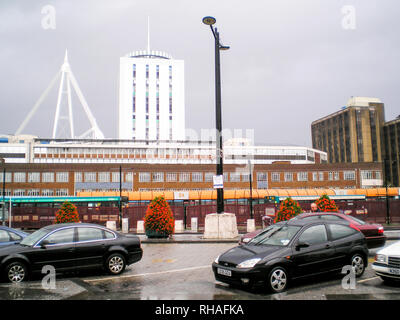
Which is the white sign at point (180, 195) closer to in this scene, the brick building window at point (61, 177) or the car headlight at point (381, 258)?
the brick building window at point (61, 177)

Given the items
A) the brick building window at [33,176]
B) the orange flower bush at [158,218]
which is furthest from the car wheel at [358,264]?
the brick building window at [33,176]

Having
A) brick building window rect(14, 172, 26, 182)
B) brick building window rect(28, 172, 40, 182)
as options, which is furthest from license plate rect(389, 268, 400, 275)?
brick building window rect(14, 172, 26, 182)

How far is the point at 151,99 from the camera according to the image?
130m

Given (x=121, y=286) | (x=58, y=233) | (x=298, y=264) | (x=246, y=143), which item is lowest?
(x=121, y=286)

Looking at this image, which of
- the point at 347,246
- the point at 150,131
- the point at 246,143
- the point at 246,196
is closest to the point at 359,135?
the point at 246,143

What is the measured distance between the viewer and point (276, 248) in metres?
7.75

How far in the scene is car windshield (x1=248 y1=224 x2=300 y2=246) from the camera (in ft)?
26.5

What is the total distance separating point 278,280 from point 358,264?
2.53 m

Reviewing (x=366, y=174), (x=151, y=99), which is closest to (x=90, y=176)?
(x=366, y=174)

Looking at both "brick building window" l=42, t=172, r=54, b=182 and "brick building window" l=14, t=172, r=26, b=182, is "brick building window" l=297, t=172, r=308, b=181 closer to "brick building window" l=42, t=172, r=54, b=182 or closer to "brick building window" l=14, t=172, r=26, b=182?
"brick building window" l=42, t=172, r=54, b=182

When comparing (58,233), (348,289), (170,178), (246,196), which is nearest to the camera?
(348,289)

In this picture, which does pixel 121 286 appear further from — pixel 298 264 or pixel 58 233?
pixel 298 264
